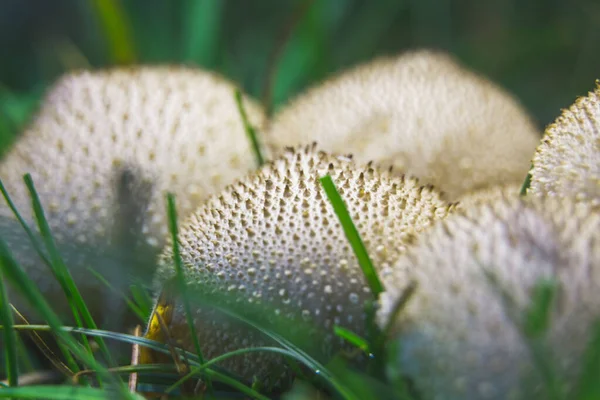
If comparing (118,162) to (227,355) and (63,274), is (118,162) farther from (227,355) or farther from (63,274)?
(227,355)

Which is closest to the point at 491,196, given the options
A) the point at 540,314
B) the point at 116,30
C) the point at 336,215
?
the point at 336,215

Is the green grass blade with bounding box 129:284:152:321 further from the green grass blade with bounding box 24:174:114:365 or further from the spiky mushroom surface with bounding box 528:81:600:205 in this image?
the spiky mushroom surface with bounding box 528:81:600:205

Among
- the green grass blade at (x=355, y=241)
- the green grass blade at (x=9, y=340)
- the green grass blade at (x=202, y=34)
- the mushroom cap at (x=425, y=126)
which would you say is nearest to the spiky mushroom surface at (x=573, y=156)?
the green grass blade at (x=355, y=241)

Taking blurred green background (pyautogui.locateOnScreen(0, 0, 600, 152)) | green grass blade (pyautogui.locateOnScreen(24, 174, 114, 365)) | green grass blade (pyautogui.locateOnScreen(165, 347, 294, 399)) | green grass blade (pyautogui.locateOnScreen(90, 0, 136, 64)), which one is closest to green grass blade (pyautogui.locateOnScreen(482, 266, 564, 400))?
green grass blade (pyautogui.locateOnScreen(165, 347, 294, 399))

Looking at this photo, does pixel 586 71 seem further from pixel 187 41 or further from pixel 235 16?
pixel 235 16

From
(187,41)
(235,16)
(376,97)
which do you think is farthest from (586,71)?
(235,16)

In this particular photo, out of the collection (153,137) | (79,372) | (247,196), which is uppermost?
(153,137)
